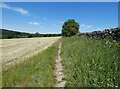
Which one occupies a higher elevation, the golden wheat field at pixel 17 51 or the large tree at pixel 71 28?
the large tree at pixel 71 28

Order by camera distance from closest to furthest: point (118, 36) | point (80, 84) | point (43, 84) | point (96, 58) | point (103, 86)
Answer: point (103, 86), point (80, 84), point (43, 84), point (96, 58), point (118, 36)

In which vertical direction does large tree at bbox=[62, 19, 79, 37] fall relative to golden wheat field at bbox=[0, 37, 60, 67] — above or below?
above

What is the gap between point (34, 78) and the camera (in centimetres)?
845

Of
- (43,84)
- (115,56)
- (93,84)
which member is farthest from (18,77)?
(115,56)

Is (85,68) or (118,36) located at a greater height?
(118,36)

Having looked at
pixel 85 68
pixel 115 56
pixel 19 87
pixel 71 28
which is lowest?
pixel 19 87

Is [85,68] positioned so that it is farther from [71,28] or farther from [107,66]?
[71,28]

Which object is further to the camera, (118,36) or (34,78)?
(118,36)

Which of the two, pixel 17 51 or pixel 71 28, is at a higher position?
pixel 71 28

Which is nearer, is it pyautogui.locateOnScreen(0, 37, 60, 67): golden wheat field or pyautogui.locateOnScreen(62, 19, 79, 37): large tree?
pyautogui.locateOnScreen(0, 37, 60, 67): golden wheat field

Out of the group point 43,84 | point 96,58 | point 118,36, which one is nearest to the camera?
point 43,84

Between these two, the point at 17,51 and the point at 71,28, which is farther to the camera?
the point at 71,28

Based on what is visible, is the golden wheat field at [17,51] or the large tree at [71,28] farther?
the large tree at [71,28]

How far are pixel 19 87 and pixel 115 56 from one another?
658 centimetres
